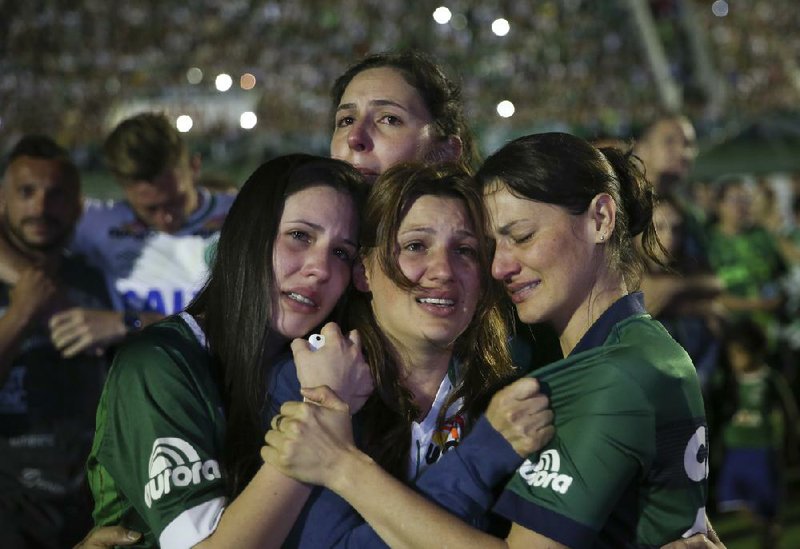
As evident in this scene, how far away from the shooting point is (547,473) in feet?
7.13

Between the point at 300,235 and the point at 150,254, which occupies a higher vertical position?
the point at 300,235

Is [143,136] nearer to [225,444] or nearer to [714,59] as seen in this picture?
[225,444]

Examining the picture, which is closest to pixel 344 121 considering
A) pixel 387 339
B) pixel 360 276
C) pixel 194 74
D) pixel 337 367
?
pixel 360 276

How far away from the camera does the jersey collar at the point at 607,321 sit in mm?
2396

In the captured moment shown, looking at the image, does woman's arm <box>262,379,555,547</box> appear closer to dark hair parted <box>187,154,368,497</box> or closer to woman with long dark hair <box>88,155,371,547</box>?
woman with long dark hair <box>88,155,371,547</box>

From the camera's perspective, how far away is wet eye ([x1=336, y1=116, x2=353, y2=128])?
11.0ft

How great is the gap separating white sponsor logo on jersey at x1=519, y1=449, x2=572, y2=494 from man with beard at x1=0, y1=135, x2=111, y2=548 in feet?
8.53

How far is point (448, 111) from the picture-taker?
347 centimetres

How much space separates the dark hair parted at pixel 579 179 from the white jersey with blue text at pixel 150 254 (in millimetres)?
2433

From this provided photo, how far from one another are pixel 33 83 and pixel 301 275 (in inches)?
368

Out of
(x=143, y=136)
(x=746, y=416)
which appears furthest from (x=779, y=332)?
(x=143, y=136)

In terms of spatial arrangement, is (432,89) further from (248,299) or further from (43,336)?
(43,336)

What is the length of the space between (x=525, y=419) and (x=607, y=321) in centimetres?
34

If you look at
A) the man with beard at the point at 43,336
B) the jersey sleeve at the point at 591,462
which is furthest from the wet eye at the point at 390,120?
the man with beard at the point at 43,336
